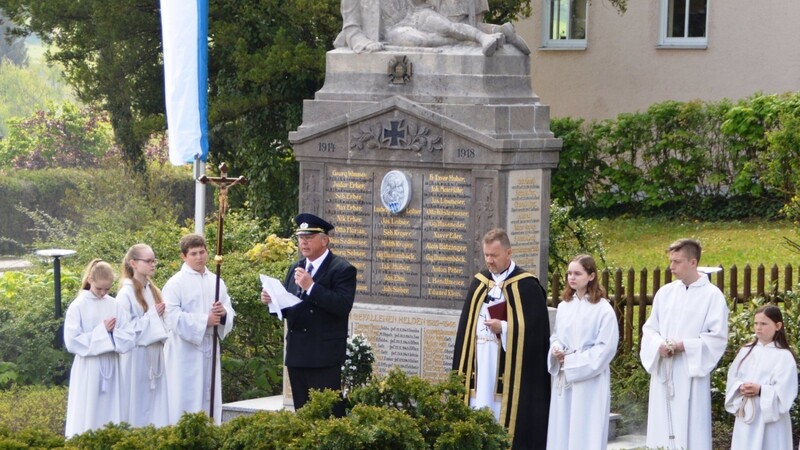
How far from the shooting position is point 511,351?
11.7 meters

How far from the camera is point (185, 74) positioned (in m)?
15.2

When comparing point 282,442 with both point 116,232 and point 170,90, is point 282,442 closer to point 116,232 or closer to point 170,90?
point 170,90

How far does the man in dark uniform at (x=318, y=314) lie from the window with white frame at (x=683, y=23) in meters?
19.5

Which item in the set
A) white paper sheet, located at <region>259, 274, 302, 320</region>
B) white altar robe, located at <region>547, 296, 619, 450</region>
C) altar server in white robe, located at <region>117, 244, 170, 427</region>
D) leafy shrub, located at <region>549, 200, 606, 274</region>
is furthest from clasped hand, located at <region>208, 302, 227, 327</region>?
leafy shrub, located at <region>549, 200, 606, 274</region>

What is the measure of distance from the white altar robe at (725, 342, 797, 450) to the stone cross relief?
10.4 feet

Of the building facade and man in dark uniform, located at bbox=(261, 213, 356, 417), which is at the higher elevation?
the building facade

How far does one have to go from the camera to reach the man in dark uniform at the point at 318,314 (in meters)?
11.5

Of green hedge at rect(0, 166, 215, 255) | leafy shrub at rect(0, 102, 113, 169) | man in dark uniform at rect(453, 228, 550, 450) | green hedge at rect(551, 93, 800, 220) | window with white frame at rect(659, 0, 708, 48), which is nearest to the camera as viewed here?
man in dark uniform at rect(453, 228, 550, 450)

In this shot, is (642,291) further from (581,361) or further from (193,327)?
(193,327)

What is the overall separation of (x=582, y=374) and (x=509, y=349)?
549 millimetres

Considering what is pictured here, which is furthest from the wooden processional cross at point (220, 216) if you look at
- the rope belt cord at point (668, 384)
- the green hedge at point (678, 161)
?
the green hedge at point (678, 161)

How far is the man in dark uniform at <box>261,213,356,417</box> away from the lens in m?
11.5

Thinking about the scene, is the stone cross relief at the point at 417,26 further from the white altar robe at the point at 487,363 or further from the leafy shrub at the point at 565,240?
the leafy shrub at the point at 565,240

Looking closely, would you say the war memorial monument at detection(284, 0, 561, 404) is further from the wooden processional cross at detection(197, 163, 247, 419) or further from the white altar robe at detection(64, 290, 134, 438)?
the white altar robe at detection(64, 290, 134, 438)
